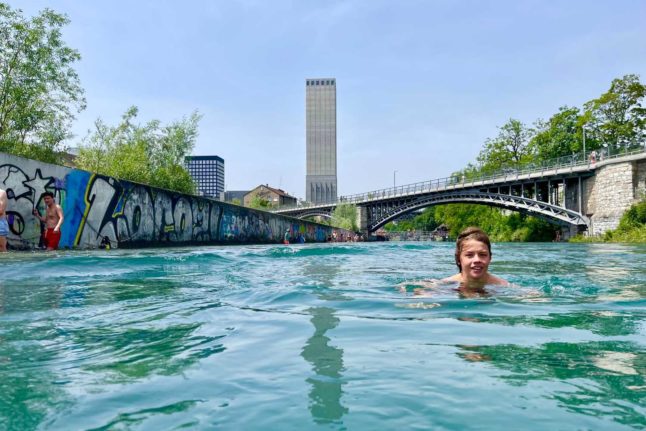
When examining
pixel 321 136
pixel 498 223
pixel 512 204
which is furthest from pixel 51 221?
pixel 321 136

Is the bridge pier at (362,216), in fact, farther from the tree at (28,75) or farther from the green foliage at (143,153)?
the tree at (28,75)

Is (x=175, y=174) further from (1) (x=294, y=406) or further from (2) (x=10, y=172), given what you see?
(1) (x=294, y=406)

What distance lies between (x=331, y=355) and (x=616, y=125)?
53.3 meters

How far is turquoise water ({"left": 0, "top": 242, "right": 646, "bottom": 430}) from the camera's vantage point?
1.60m

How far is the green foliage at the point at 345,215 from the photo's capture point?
7050 centimetres

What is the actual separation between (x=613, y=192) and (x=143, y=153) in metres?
36.1

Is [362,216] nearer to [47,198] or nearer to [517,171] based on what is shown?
[517,171]

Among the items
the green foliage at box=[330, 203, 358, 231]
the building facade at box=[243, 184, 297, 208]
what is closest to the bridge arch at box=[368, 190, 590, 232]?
the green foliage at box=[330, 203, 358, 231]

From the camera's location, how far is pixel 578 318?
3.53 metres

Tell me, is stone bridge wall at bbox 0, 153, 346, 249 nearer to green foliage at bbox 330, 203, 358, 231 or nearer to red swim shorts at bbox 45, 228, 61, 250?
red swim shorts at bbox 45, 228, 61, 250

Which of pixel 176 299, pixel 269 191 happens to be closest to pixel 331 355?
pixel 176 299

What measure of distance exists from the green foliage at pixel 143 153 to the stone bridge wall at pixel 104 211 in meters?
13.1

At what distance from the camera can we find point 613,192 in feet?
131

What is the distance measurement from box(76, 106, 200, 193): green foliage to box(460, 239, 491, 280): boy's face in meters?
31.3
